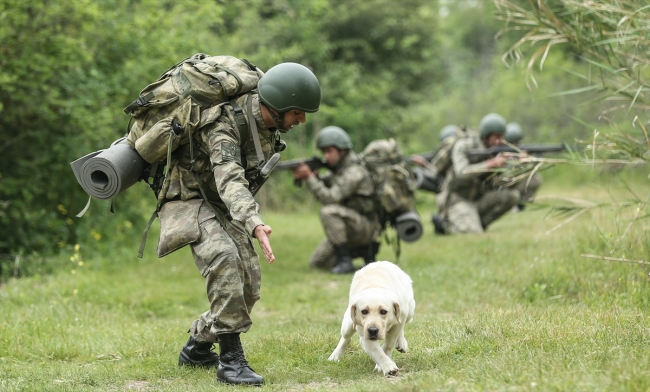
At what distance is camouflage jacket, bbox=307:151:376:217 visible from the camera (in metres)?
11.5

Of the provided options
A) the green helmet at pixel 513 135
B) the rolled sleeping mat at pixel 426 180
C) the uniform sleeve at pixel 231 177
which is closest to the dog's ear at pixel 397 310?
the uniform sleeve at pixel 231 177

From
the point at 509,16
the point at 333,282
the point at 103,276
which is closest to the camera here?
the point at 509,16

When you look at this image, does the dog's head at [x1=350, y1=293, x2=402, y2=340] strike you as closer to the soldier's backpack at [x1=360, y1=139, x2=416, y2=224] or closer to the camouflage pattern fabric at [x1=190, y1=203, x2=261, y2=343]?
the camouflage pattern fabric at [x1=190, y1=203, x2=261, y2=343]

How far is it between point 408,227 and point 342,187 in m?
1.07

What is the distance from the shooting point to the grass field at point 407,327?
5062 mm

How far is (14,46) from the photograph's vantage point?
35.5 ft

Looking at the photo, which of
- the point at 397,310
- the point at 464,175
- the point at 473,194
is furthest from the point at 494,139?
the point at 397,310

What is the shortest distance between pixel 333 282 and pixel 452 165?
17.0 feet

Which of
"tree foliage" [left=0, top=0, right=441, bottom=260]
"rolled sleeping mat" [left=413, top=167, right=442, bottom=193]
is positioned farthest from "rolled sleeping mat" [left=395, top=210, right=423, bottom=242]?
"tree foliage" [left=0, top=0, right=441, bottom=260]

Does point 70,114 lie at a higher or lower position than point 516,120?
higher

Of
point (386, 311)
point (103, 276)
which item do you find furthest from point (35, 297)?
point (386, 311)

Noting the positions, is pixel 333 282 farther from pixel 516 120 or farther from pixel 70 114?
pixel 516 120

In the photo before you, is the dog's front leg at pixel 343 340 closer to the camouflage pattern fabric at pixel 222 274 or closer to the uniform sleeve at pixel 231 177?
the camouflage pattern fabric at pixel 222 274

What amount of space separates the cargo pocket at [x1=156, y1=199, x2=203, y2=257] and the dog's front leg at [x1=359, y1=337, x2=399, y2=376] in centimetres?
134
